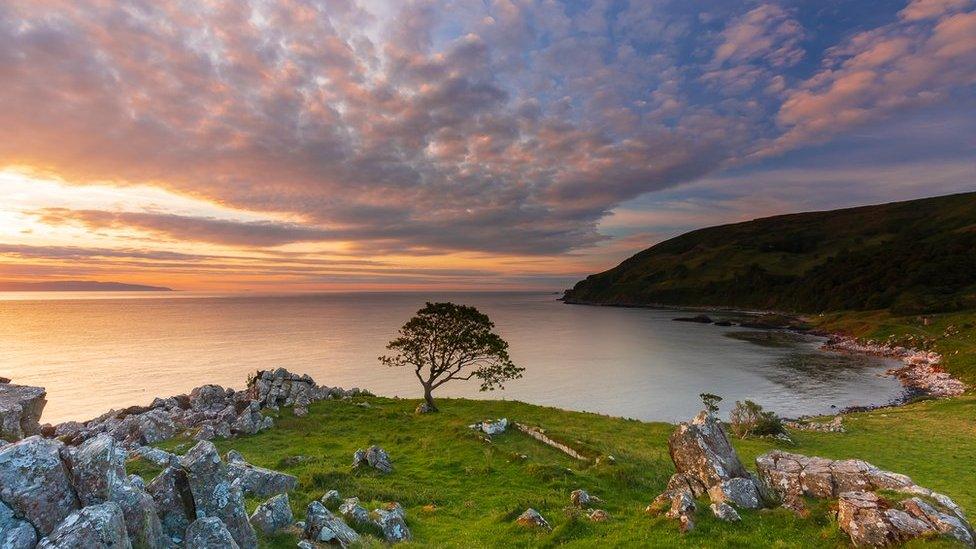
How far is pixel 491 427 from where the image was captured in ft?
134

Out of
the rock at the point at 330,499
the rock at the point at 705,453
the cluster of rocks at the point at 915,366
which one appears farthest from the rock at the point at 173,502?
the cluster of rocks at the point at 915,366

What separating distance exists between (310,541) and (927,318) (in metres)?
181

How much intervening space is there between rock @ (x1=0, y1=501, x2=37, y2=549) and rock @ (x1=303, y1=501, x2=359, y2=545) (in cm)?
767

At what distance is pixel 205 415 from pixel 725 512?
4793 cm

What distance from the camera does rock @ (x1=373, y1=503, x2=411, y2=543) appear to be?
61.9 feet

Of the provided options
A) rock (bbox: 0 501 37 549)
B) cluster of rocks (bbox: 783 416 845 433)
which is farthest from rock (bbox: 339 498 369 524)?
cluster of rocks (bbox: 783 416 845 433)

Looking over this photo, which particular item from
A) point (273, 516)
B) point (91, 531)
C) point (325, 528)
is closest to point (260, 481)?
point (273, 516)

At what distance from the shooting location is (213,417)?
1825 inches

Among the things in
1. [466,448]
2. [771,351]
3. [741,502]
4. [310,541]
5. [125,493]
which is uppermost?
[125,493]

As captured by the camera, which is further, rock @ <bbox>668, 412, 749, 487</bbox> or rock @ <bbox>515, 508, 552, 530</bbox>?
rock @ <bbox>668, 412, 749, 487</bbox>

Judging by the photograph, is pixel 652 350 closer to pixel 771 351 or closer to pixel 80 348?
pixel 771 351

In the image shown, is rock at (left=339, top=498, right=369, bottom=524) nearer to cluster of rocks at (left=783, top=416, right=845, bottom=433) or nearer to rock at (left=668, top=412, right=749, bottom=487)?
rock at (left=668, top=412, right=749, bottom=487)

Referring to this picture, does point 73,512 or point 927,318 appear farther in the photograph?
point 927,318

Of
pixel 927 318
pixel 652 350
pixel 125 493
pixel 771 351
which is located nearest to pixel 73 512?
pixel 125 493
